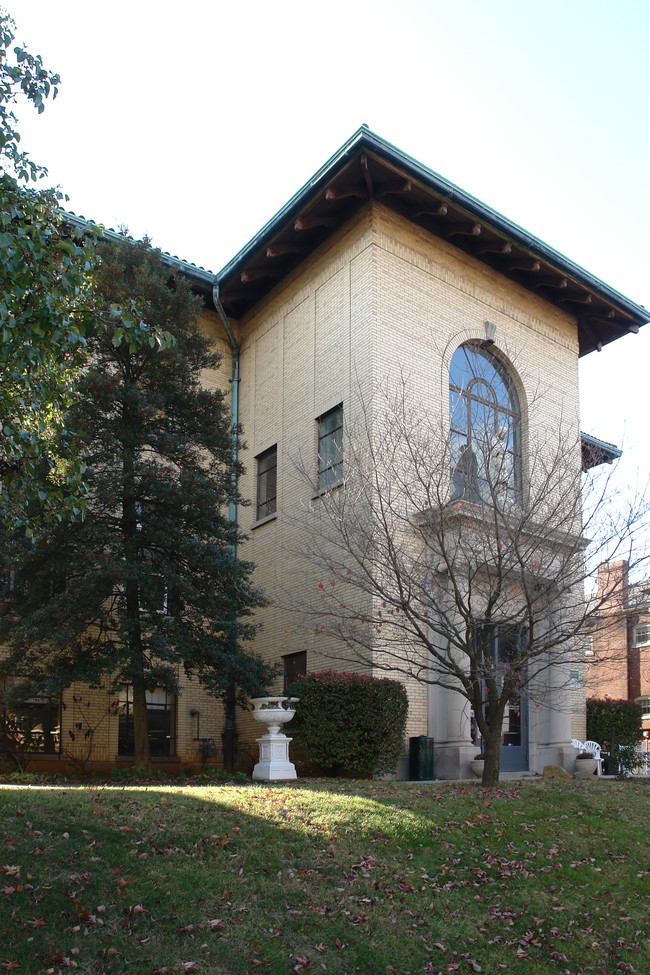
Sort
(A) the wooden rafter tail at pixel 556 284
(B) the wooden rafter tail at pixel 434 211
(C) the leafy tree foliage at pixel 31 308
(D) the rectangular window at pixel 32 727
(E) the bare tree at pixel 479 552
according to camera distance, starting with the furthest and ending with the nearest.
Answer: (A) the wooden rafter tail at pixel 556 284 < (B) the wooden rafter tail at pixel 434 211 < (D) the rectangular window at pixel 32 727 < (E) the bare tree at pixel 479 552 < (C) the leafy tree foliage at pixel 31 308

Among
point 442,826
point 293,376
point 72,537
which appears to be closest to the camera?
point 442,826

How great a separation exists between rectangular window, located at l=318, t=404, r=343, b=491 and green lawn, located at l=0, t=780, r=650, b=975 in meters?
7.92

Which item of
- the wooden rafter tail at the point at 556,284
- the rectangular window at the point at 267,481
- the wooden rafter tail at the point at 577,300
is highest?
the wooden rafter tail at the point at 556,284

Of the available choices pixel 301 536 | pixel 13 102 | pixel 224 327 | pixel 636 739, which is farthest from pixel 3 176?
pixel 636 739

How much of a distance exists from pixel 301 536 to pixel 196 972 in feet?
40.2

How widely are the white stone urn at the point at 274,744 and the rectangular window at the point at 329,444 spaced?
479cm

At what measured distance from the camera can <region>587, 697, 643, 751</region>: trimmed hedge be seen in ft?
66.2

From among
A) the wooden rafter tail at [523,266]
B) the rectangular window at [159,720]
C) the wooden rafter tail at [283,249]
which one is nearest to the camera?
the rectangular window at [159,720]

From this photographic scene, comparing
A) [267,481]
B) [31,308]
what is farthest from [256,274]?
[31,308]

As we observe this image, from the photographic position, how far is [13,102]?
25.6 ft

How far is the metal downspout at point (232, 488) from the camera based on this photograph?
642 inches

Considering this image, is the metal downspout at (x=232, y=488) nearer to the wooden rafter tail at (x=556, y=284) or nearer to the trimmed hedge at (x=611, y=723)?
the wooden rafter tail at (x=556, y=284)

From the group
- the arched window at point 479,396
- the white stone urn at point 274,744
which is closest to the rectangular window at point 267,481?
the arched window at point 479,396

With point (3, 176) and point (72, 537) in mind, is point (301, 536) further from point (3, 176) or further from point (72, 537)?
point (3, 176)
